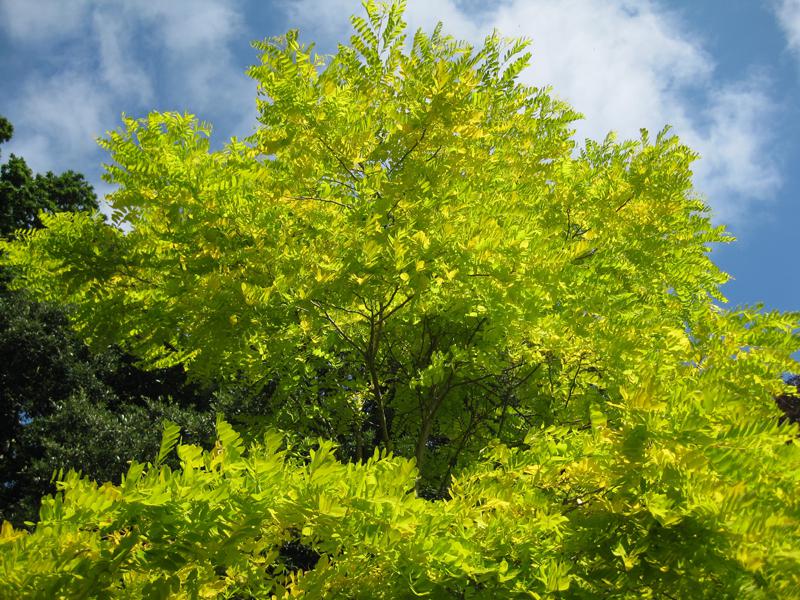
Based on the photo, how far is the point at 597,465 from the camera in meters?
2.77

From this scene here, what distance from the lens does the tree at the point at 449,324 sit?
2.36 m

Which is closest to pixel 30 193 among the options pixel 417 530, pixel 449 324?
pixel 449 324

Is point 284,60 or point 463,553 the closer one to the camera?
point 463,553

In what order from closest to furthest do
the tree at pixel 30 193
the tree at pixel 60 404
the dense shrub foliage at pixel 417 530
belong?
the dense shrub foliage at pixel 417 530
the tree at pixel 60 404
the tree at pixel 30 193

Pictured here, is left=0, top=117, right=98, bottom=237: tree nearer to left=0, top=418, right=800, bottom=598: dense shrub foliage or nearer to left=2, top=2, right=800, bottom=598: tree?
left=2, top=2, right=800, bottom=598: tree

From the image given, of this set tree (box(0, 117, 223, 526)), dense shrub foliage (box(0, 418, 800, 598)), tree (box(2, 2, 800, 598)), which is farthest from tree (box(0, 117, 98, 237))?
dense shrub foliage (box(0, 418, 800, 598))

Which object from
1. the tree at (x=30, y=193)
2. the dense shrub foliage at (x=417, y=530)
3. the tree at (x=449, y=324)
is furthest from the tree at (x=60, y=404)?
the dense shrub foliage at (x=417, y=530)

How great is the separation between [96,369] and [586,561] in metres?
16.6

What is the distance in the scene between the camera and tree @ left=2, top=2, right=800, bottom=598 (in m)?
2.36

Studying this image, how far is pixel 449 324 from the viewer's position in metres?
6.01

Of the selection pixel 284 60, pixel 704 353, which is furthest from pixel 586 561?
pixel 284 60

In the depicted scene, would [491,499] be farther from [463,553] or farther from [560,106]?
[560,106]

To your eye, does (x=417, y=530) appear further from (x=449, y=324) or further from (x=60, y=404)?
(x=60, y=404)

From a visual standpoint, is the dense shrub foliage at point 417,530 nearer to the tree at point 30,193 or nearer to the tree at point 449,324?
the tree at point 449,324
